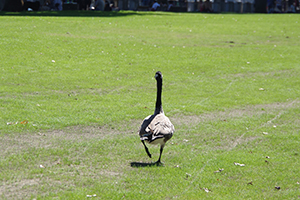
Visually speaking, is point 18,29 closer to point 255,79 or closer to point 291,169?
point 255,79

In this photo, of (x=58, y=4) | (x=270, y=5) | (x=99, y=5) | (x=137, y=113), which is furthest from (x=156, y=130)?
(x=270, y=5)

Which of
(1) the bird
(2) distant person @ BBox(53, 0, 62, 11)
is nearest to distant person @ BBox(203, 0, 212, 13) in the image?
(2) distant person @ BBox(53, 0, 62, 11)

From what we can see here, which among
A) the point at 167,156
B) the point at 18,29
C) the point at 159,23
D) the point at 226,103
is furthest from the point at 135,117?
the point at 159,23

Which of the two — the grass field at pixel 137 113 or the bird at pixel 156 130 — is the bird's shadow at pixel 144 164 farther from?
the grass field at pixel 137 113

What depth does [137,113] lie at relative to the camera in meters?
11.0

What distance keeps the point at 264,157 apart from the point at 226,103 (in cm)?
439

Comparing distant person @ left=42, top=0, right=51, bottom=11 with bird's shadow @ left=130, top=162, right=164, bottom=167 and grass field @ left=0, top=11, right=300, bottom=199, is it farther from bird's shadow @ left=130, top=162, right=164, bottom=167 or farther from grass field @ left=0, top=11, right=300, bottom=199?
bird's shadow @ left=130, top=162, right=164, bottom=167

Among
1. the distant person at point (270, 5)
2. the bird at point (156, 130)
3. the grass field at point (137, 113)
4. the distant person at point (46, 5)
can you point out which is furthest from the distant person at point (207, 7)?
the bird at point (156, 130)

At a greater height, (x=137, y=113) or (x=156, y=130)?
(x=156, y=130)

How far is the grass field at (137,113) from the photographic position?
6914mm

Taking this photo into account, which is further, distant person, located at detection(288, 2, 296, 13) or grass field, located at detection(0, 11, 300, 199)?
distant person, located at detection(288, 2, 296, 13)

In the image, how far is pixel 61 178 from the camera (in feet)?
22.5

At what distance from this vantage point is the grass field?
691cm

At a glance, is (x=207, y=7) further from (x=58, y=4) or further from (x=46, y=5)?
(x=46, y=5)
